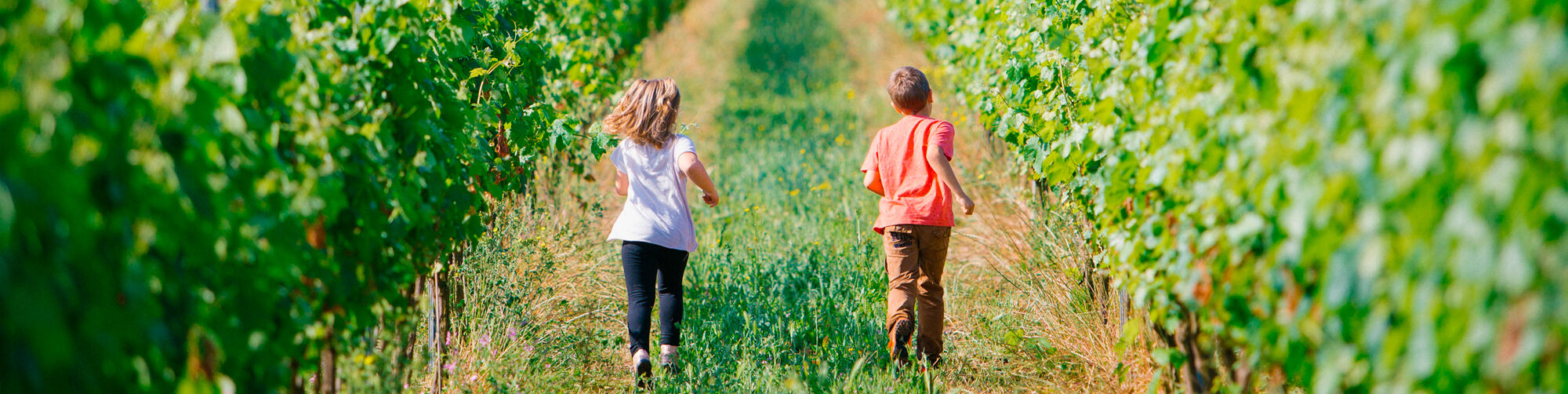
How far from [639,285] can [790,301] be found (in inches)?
43.6

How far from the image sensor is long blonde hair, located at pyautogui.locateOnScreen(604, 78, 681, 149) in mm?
3449

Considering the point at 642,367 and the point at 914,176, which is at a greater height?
the point at 914,176

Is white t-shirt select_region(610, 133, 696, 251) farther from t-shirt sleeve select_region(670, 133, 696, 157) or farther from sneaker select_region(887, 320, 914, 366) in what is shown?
sneaker select_region(887, 320, 914, 366)

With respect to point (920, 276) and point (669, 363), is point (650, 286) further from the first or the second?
point (920, 276)

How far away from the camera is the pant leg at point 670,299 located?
140 inches

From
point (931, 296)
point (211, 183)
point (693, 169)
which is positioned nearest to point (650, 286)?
point (693, 169)

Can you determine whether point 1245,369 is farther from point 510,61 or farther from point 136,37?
point 510,61

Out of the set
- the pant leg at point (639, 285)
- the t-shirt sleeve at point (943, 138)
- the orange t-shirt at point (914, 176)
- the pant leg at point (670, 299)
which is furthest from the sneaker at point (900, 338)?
the pant leg at point (639, 285)

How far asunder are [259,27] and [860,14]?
661 inches

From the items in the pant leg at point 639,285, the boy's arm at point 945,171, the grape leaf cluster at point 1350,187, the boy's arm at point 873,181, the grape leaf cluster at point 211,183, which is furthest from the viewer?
the boy's arm at point 873,181

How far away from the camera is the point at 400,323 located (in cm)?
266

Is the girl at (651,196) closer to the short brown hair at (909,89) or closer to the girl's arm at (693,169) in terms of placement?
the girl's arm at (693,169)

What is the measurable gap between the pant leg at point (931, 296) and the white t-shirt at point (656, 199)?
0.84 meters

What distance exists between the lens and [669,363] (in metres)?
3.54
